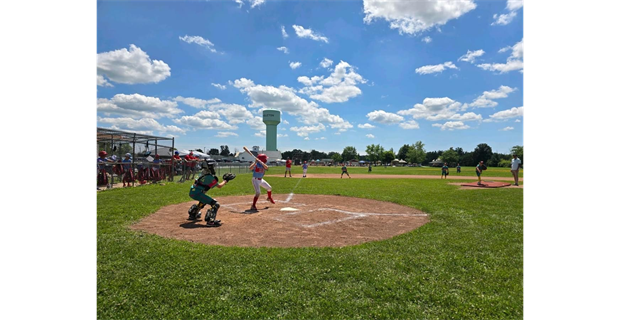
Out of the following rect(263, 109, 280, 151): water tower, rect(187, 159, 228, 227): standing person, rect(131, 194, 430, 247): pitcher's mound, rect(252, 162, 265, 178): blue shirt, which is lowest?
rect(131, 194, 430, 247): pitcher's mound

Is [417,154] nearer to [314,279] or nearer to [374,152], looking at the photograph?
[374,152]

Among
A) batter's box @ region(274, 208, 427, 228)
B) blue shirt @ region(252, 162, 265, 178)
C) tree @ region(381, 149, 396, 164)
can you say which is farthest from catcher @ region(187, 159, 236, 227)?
tree @ region(381, 149, 396, 164)

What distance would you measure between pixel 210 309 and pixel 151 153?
757 inches

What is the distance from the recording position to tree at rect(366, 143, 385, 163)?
121250 millimetres

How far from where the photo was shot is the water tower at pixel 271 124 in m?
121

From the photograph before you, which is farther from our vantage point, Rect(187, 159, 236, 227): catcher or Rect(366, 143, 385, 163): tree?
Rect(366, 143, 385, 163): tree

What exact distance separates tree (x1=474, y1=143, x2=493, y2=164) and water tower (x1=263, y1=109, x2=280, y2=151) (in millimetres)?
73182

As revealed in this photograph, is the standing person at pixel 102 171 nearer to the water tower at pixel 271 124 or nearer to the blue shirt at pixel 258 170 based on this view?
the blue shirt at pixel 258 170

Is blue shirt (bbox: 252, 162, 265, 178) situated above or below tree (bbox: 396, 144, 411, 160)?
below

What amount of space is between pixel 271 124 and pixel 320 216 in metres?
116

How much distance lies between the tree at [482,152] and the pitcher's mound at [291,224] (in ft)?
270

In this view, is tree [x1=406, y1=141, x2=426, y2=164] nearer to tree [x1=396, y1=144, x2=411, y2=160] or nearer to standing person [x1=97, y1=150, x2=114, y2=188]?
tree [x1=396, y1=144, x2=411, y2=160]
